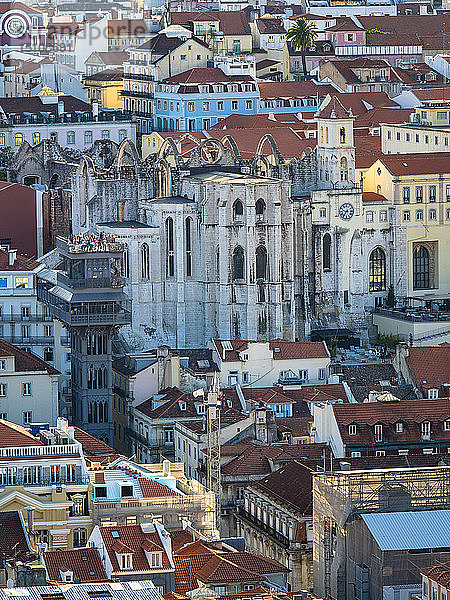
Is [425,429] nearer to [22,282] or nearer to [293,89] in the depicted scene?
[22,282]

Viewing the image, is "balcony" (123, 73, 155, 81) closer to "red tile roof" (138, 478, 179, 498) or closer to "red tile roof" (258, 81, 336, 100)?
"red tile roof" (258, 81, 336, 100)

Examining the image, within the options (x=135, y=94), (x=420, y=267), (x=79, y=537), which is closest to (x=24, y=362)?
(x=79, y=537)

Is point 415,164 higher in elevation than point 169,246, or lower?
higher

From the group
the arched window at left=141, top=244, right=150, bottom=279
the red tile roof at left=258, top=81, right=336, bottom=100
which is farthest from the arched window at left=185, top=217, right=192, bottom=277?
the red tile roof at left=258, top=81, right=336, bottom=100

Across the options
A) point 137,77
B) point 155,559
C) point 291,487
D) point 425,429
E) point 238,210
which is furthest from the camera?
point 137,77

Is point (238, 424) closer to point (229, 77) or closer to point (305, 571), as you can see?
point (305, 571)

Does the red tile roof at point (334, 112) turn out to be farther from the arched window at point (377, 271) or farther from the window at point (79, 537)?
the window at point (79, 537)
